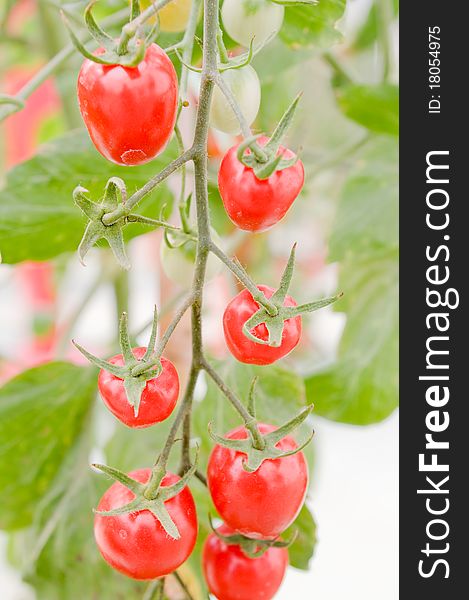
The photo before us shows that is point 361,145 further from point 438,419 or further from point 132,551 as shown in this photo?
point 132,551

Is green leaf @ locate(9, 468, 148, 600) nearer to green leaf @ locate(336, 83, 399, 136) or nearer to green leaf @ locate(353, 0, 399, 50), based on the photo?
green leaf @ locate(336, 83, 399, 136)

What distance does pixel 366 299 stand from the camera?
19.8 inches

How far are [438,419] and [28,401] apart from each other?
203mm

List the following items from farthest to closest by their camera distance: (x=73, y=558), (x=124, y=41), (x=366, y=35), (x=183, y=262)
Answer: (x=366, y=35), (x=73, y=558), (x=183, y=262), (x=124, y=41)

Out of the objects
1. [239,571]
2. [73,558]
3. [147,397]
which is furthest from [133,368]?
[73,558]

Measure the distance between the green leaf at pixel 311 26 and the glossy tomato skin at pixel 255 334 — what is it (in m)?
0.14

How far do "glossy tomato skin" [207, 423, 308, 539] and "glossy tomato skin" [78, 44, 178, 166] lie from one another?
11 centimetres

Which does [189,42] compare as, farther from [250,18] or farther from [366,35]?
[366,35]

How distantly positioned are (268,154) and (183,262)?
9 cm

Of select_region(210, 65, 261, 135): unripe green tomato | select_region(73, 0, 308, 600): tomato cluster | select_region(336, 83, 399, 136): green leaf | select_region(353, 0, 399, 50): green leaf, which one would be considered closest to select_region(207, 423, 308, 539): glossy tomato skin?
select_region(73, 0, 308, 600): tomato cluster

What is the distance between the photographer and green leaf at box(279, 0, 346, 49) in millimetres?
339

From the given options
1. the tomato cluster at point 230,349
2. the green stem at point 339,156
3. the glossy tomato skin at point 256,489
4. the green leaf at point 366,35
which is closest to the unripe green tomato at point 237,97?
the tomato cluster at point 230,349

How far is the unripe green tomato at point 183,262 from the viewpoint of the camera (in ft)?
1.04

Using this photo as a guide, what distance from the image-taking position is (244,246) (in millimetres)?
679
